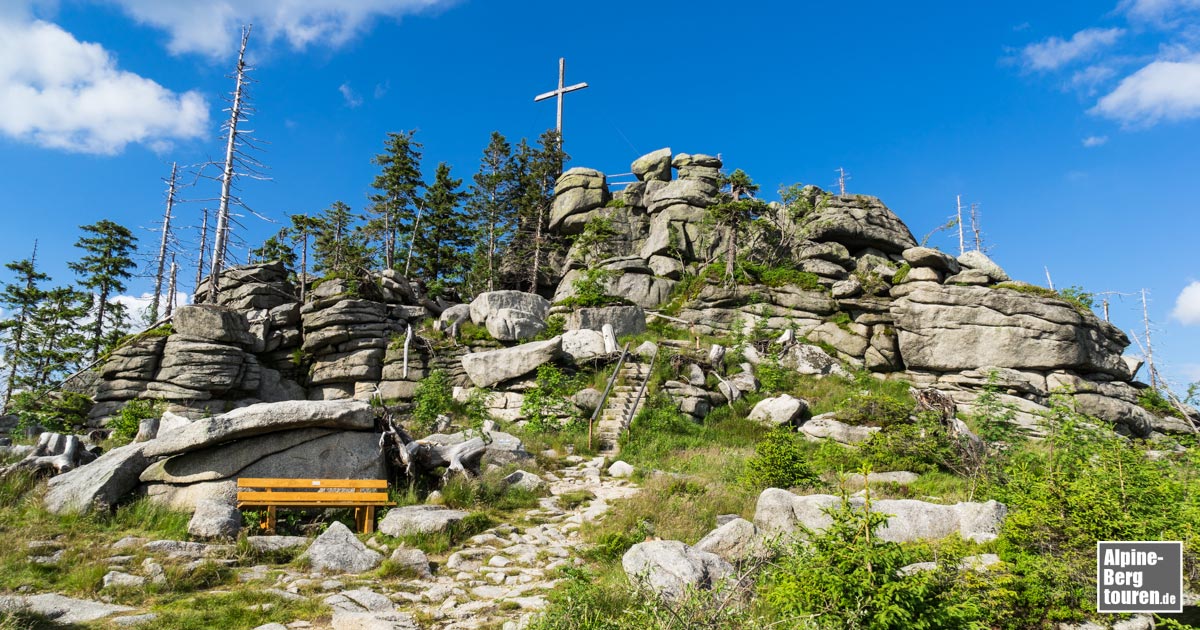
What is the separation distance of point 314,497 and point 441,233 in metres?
31.7

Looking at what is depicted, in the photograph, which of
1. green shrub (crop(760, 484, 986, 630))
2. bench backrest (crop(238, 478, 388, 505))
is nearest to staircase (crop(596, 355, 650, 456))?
bench backrest (crop(238, 478, 388, 505))

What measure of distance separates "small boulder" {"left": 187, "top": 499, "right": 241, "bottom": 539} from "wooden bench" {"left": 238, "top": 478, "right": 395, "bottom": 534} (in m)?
0.35

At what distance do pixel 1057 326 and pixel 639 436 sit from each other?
18.5m

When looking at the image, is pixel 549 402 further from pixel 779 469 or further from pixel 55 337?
pixel 55 337

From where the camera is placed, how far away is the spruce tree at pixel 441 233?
38.9 metres

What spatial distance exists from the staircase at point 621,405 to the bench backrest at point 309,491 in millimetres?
7332

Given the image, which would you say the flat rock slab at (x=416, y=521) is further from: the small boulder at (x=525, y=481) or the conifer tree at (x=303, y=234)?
the conifer tree at (x=303, y=234)

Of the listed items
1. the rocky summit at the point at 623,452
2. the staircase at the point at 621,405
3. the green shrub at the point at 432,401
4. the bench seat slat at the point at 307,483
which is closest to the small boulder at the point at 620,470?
the rocky summit at the point at 623,452

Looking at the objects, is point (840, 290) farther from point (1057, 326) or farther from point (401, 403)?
point (401, 403)

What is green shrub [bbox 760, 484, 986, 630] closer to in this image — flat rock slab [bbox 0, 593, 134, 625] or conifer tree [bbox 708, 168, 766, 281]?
flat rock slab [bbox 0, 593, 134, 625]

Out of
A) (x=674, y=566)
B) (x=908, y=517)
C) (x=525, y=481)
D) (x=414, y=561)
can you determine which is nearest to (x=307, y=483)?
(x=414, y=561)

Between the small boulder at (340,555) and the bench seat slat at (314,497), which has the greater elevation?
the bench seat slat at (314,497)
